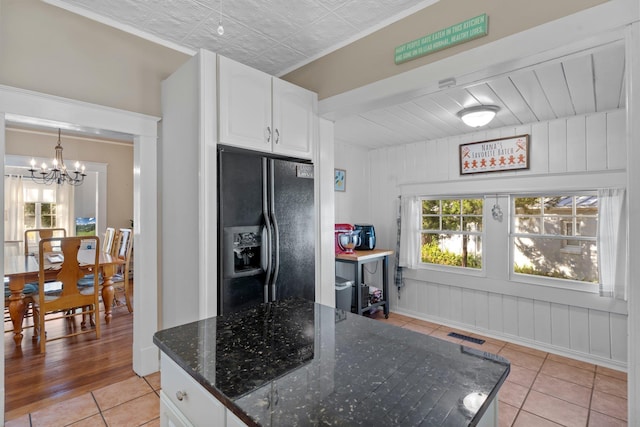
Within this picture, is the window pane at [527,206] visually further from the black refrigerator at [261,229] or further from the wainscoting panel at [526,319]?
the black refrigerator at [261,229]

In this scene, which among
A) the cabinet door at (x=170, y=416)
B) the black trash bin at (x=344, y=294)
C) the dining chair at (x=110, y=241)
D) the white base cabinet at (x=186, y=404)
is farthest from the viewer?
the dining chair at (x=110, y=241)

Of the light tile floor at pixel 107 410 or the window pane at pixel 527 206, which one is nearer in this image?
the light tile floor at pixel 107 410

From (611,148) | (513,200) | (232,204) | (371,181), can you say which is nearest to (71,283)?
(232,204)

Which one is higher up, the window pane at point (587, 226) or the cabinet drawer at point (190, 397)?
the window pane at point (587, 226)

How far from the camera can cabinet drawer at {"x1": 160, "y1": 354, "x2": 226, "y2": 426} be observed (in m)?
0.85

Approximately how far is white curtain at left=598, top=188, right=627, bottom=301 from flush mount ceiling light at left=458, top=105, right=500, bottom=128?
1.25 metres

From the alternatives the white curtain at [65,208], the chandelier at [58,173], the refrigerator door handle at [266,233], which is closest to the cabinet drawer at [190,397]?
the refrigerator door handle at [266,233]

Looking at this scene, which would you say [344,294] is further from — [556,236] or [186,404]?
[186,404]

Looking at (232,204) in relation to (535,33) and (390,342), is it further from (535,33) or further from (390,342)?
(535,33)

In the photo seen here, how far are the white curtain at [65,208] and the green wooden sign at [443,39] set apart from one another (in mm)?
5778

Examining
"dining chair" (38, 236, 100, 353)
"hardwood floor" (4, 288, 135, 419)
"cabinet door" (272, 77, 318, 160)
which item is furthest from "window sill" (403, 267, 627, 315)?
"dining chair" (38, 236, 100, 353)

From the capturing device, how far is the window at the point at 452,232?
149 inches

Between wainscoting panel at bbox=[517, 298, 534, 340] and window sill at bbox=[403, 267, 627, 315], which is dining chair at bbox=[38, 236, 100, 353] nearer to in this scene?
window sill at bbox=[403, 267, 627, 315]

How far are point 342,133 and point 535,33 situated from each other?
235cm
